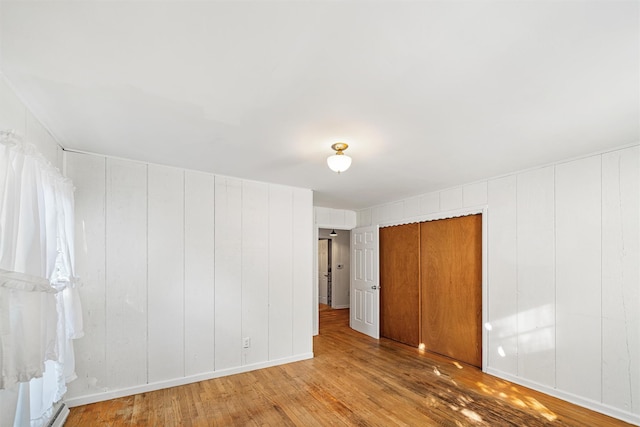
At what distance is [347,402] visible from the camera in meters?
3.23

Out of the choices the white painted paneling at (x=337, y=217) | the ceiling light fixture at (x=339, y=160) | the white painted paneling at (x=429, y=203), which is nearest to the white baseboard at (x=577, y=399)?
the white painted paneling at (x=429, y=203)

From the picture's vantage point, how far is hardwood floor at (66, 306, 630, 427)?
2871 millimetres

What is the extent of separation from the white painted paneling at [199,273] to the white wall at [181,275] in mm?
12

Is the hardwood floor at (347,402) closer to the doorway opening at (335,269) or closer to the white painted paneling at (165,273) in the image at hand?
the white painted paneling at (165,273)

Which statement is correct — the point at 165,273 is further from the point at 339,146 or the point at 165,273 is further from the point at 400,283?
the point at 400,283

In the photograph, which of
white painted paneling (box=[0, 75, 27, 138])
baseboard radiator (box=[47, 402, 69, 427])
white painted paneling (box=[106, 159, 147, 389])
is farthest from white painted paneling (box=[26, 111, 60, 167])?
baseboard radiator (box=[47, 402, 69, 427])

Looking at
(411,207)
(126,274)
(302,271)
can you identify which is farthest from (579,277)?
(126,274)

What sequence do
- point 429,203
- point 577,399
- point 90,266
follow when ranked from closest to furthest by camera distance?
point 577,399 → point 90,266 → point 429,203

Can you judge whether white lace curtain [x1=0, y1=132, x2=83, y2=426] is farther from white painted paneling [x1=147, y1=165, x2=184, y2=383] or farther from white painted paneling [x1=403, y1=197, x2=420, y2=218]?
white painted paneling [x1=403, y1=197, x2=420, y2=218]

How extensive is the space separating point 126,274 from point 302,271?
2225mm

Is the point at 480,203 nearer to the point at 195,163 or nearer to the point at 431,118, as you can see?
the point at 431,118

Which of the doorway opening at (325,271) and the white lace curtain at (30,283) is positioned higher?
the white lace curtain at (30,283)

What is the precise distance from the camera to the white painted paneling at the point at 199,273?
3.76 metres

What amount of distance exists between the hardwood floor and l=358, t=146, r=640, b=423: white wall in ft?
0.96
